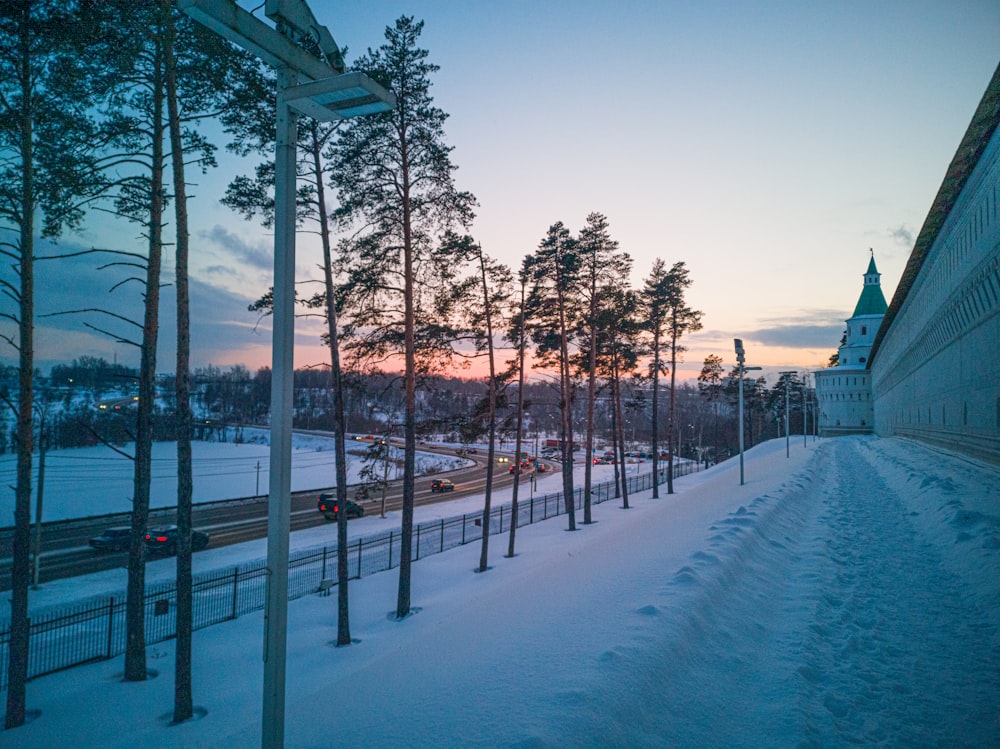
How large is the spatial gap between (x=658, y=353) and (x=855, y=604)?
2551cm

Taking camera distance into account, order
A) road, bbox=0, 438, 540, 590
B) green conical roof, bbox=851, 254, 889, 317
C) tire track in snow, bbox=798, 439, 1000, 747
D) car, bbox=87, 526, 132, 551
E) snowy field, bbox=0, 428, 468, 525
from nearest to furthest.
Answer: tire track in snow, bbox=798, 439, 1000, 747
road, bbox=0, 438, 540, 590
car, bbox=87, 526, 132, 551
snowy field, bbox=0, 428, 468, 525
green conical roof, bbox=851, 254, 889, 317

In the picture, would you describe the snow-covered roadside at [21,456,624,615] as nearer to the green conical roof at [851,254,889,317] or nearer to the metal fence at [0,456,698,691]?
the metal fence at [0,456,698,691]

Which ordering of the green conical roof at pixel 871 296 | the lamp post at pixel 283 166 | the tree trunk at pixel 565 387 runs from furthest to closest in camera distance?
the green conical roof at pixel 871 296 < the tree trunk at pixel 565 387 < the lamp post at pixel 283 166

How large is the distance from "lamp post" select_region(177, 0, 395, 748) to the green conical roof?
95641 mm

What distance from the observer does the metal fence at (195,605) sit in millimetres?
11766

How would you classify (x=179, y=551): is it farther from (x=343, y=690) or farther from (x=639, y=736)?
(x=639, y=736)

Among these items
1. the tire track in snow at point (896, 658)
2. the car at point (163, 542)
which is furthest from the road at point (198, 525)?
the tire track in snow at point (896, 658)

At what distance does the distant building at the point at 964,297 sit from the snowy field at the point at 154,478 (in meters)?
34.2

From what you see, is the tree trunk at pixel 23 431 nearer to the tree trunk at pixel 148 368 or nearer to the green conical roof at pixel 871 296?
the tree trunk at pixel 148 368

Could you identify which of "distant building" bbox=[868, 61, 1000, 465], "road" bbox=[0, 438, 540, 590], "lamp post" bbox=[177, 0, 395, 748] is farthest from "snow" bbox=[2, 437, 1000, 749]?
"road" bbox=[0, 438, 540, 590]

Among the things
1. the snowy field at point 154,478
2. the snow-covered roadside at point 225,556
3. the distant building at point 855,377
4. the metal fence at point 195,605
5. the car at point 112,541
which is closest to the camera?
the metal fence at point 195,605

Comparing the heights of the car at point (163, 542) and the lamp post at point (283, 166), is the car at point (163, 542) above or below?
below

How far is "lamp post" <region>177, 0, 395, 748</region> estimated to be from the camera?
136 inches

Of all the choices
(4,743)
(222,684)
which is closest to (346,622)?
(222,684)
